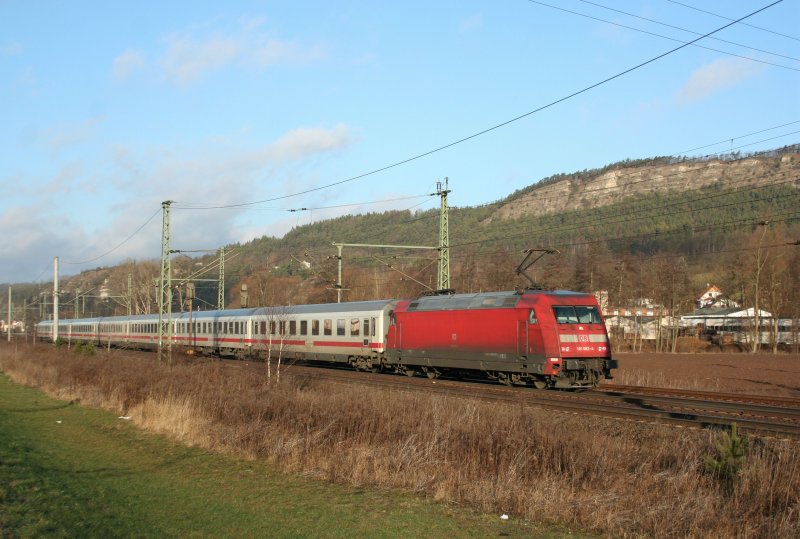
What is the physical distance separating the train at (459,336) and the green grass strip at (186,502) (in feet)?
31.7

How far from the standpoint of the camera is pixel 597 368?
24.3 metres

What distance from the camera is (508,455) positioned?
13.2 m

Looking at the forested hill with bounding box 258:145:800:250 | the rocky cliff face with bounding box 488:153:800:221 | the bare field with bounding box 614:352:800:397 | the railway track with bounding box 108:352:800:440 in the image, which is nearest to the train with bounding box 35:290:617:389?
the railway track with bounding box 108:352:800:440

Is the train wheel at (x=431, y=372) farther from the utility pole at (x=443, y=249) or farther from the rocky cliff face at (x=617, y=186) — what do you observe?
the rocky cliff face at (x=617, y=186)

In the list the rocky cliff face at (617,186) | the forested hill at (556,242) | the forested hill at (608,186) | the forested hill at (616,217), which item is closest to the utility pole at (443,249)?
the forested hill at (556,242)

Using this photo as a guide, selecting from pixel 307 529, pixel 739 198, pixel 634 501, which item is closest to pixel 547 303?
pixel 634 501

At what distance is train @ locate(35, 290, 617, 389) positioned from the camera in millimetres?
24080

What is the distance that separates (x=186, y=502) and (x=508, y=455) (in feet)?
18.3

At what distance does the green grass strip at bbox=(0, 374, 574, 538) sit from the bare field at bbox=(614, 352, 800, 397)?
64.5 ft

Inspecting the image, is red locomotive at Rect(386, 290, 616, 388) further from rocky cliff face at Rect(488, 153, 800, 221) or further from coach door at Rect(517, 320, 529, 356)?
rocky cliff face at Rect(488, 153, 800, 221)

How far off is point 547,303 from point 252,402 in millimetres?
10619

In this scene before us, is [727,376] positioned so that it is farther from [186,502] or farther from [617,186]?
[617,186]

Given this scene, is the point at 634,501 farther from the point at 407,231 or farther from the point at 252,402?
the point at 407,231

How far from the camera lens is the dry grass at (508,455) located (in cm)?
1023
